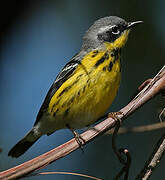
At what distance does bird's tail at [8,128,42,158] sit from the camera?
4715 millimetres

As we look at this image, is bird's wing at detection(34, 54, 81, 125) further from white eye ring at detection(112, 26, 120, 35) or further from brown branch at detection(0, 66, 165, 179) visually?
brown branch at detection(0, 66, 165, 179)

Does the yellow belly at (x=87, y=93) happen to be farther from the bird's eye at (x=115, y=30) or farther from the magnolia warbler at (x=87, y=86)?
the bird's eye at (x=115, y=30)

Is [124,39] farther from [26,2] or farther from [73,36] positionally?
[73,36]

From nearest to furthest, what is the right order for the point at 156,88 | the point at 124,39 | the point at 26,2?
the point at 156,88, the point at 124,39, the point at 26,2

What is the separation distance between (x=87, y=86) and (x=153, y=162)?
2016mm

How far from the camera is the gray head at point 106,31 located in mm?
4434

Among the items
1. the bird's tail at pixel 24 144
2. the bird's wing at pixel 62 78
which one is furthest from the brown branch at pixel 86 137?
the bird's tail at pixel 24 144

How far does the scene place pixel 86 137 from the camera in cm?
195

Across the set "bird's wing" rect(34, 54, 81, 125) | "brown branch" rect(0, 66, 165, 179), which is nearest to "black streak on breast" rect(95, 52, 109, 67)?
"bird's wing" rect(34, 54, 81, 125)

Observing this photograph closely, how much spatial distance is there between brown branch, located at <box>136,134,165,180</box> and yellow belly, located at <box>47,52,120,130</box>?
1880 millimetres

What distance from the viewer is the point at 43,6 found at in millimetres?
6496

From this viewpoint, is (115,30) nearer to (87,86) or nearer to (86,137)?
(87,86)

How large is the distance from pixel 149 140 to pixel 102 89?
111 inches

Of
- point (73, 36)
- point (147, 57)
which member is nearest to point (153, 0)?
point (147, 57)
